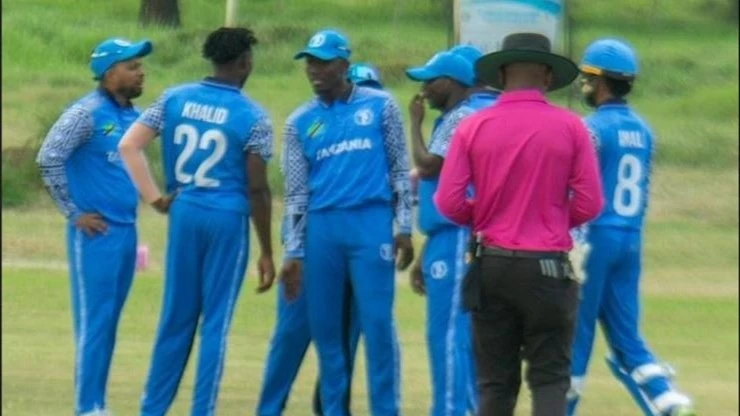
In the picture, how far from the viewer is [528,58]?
9.30 meters

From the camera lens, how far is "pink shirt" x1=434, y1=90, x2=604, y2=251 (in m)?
9.11

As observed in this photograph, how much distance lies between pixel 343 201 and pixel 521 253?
6.61ft

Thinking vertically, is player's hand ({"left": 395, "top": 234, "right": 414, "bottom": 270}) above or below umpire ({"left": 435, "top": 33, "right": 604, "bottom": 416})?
below

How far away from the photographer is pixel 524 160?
9102 millimetres

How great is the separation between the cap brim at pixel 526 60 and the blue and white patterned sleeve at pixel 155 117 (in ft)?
6.35

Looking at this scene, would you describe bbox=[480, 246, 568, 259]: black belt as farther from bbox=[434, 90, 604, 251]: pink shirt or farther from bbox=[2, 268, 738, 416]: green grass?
bbox=[2, 268, 738, 416]: green grass

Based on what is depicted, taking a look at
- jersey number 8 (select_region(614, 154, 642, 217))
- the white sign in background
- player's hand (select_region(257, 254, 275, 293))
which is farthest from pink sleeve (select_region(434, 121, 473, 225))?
the white sign in background

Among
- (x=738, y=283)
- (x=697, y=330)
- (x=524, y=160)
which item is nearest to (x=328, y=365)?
(x=524, y=160)

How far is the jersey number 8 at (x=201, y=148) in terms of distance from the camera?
10.8 m

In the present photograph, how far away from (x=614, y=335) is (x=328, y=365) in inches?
66.5

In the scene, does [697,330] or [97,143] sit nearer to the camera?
[97,143]

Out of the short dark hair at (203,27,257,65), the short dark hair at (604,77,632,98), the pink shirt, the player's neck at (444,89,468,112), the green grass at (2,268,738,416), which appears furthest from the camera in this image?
the green grass at (2,268,738,416)

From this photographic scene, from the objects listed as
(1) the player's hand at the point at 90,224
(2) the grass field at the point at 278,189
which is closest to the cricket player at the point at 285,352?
(1) the player's hand at the point at 90,224

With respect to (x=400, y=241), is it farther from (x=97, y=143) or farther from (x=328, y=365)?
(x=97, y=143)
